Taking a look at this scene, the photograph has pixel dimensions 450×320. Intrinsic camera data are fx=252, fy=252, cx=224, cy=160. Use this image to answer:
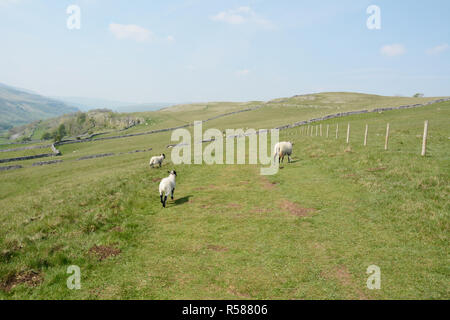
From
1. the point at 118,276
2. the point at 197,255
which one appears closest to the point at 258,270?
the point at 197,255

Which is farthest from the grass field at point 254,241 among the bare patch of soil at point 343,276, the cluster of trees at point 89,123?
the cluster of trees at point 89,123

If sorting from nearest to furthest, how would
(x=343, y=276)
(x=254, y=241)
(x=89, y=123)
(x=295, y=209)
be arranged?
(x=343, y=276), (x=254, y=241), (x=295, y=209), (x=89, y=123)

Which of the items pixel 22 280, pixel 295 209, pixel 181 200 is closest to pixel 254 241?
pixel 295 209

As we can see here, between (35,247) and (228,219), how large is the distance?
8026 mm

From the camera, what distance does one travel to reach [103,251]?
31.7 feet

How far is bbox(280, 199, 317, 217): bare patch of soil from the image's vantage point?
12.1 m

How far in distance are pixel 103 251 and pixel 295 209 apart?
29.0 ft

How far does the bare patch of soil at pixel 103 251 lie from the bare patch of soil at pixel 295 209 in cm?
799

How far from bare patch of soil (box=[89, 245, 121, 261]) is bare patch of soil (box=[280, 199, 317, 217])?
7.99 m

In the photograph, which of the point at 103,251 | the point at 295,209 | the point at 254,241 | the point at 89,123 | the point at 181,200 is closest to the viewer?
the point at 103,251

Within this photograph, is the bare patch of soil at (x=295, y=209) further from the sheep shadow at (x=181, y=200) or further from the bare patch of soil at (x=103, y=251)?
the bare patch of soil at (x=103, y=251)

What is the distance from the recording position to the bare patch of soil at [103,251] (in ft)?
30.7

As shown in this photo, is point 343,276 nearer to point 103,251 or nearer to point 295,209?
point 295,209
